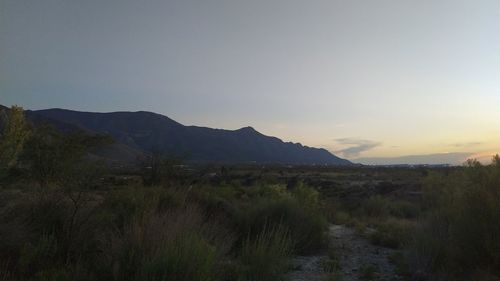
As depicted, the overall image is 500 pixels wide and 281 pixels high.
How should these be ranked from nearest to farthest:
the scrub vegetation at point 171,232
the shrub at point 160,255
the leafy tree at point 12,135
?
1. the shrub at point 160,255
2. the scrub vegetation at point 171,232
3. the leafy tree at point 12,135

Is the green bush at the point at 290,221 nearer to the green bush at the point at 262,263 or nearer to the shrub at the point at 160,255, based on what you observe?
the green bush at the point at 262,263

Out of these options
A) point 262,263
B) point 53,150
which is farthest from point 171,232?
point 53,150

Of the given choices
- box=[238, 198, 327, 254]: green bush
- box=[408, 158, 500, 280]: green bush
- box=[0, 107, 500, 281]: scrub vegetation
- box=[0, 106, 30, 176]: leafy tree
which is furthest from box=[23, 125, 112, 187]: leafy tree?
box=[408, 158, 500, 280]: green bush

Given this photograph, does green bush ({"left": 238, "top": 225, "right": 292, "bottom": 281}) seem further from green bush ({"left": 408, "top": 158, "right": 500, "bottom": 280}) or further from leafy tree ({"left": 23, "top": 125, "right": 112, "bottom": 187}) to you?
leafy tree ({"left": 23, "top": 125, "right": 112, "bottom": 187})

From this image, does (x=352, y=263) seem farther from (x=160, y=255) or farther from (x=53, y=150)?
(x=53, y=150)

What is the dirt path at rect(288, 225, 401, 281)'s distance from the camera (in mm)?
11258

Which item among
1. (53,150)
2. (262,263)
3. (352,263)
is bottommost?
(352,263)

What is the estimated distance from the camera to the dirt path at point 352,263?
1126 centimetres

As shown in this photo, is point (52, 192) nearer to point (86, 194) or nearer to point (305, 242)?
point (86, 194)

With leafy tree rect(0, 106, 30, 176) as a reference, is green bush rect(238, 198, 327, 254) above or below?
below

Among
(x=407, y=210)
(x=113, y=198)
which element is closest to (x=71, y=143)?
(x=113, y=198)

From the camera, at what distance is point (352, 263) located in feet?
43.9

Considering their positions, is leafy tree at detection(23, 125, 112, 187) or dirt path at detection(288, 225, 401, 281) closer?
dirt path at detection(288, 225, 401, 281)

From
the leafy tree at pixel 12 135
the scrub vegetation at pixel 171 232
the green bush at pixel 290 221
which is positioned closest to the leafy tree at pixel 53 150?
the scrub vegetation at pixel 171 232
